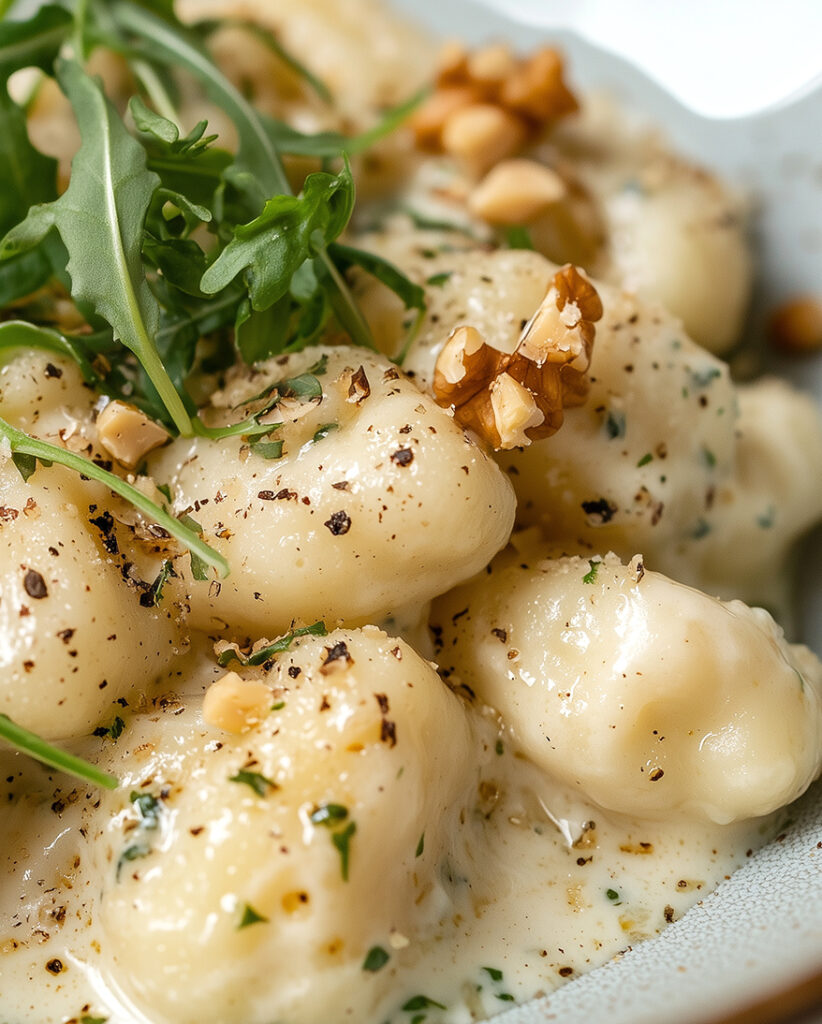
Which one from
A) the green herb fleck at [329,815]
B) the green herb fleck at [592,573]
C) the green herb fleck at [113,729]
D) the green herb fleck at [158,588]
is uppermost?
the green herb fleck at [592,573]

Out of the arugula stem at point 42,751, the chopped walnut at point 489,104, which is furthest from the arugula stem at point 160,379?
the chopped walnut at point 489,104

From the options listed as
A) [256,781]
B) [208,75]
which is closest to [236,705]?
[256,781]

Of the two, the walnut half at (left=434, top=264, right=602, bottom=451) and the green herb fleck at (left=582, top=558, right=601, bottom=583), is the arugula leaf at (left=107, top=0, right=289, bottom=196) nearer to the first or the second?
the walnut half at (left=434, top=264, right=602, bottom=451)

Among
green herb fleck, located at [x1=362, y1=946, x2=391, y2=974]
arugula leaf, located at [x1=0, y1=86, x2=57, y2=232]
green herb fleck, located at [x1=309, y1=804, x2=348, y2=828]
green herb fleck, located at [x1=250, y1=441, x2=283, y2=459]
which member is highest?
arugula leaf, located at [x1=0, y1=86, x2=57, y2=232]

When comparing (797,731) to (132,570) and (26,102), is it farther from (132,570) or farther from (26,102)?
(26,102)

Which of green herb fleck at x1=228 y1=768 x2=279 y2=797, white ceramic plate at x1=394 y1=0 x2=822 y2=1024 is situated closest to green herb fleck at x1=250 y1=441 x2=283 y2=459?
green herb fleck at x1=228 y1=768 x2=279 y2=797

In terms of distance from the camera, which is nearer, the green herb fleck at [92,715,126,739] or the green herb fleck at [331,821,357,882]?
the green herb fleck at [331,821,357,882]

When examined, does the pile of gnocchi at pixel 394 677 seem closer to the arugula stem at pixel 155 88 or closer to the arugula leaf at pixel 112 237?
the arugula leaf at pixel 112 237
